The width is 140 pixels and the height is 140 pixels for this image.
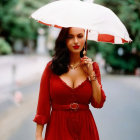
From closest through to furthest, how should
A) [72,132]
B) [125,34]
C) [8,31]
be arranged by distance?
[72,132], [125,34], [8,31]

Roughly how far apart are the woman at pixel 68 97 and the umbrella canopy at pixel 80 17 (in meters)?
0.15

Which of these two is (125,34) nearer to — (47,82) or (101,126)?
(47,82)

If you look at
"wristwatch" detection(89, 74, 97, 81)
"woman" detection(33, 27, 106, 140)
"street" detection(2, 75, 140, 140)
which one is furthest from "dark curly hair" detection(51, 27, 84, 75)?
"street" detection(2, 75, 140, 140)

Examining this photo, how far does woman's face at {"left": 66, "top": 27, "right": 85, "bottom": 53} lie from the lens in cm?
248

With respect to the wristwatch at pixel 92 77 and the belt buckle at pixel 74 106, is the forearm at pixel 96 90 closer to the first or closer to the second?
the wristwatch at pixel 92 77

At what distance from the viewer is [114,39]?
9.82 feet

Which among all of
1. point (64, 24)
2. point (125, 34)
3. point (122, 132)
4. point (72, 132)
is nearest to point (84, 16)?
point (64, 24)

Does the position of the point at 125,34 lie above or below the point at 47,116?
above

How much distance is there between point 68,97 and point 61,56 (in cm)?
42

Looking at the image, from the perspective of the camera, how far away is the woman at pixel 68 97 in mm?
2434

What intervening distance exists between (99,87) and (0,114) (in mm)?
5997

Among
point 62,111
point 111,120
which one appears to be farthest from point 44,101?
point 111,120

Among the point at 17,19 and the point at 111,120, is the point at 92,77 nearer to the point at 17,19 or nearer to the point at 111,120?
the point at 111,120

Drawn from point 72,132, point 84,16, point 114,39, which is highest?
point 84,16
